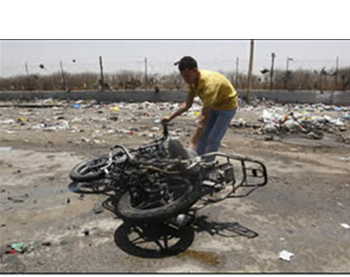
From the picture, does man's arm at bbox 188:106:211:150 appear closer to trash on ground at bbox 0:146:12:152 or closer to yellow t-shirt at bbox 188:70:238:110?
yellow t-shirt at bbox 188:70:238:110

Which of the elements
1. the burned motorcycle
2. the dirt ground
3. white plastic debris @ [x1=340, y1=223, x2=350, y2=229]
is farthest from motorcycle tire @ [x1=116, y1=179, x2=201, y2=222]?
white plastic debris @ [x1=340, y1=223, x2=350, y2=229]

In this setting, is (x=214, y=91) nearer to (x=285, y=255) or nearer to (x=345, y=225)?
(x=285, y=255)

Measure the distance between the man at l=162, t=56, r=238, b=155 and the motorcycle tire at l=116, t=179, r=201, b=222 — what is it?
0.73 meters

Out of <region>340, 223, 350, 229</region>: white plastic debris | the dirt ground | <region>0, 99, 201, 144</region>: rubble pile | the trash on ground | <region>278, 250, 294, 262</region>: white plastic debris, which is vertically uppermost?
<region>0, 99, 201, 144</region>: rubble pile

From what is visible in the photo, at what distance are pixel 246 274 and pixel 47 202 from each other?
2659 mm

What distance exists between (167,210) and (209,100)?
4.55ft

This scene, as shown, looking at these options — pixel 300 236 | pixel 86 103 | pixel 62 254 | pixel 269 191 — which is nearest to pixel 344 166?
pixel 269 191

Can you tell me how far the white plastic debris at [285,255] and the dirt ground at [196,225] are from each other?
0.14 feet

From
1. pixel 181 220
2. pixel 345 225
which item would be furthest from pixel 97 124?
A: pixel 345 225

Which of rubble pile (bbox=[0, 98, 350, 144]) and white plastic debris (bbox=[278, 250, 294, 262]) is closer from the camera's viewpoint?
white plastic debris (bbox=[278, 250, 294, 262])

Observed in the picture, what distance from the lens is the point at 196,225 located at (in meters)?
3.18

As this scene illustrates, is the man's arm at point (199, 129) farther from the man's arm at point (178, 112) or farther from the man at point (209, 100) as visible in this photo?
the man's arm at point (178, 112)

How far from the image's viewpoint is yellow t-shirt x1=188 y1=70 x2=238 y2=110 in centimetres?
337

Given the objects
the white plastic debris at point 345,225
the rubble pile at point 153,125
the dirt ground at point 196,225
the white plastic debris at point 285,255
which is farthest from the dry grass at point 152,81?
the white plastic debris at point 285,255
